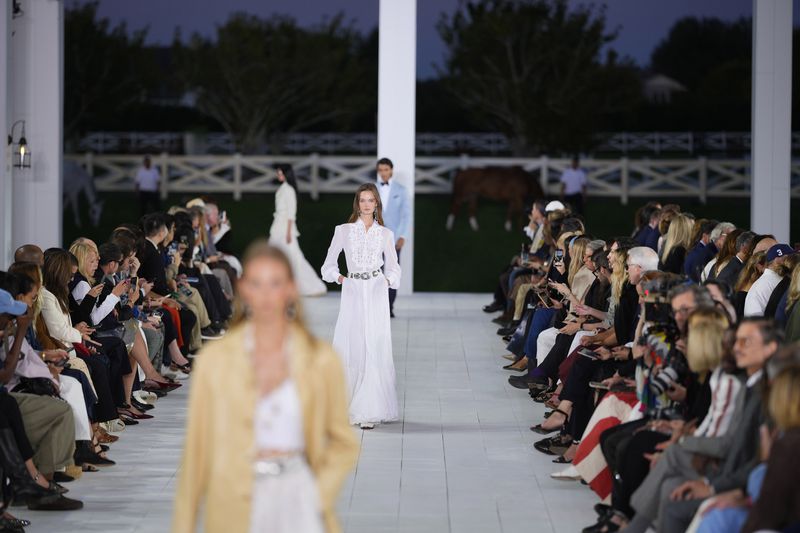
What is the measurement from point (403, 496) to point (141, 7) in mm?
34140

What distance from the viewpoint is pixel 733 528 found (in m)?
4.82

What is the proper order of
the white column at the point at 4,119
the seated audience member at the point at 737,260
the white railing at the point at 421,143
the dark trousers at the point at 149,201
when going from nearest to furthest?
the seated audience member at the point at 737,260
the white column at the point at 4,119
the dark trousers at the point at 149,201
the white railing at the point at 421,143

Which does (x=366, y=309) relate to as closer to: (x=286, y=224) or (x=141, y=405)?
(x=141, y=405)

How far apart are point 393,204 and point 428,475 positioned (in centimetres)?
700

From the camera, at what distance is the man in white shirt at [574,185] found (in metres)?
23.6

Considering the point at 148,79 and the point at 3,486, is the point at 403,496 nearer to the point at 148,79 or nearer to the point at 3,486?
the point at 3,486

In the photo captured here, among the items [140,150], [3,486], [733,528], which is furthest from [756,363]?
[140,150]

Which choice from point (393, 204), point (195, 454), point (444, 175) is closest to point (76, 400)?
point (195, 454)

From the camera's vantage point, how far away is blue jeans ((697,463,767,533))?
480 cm

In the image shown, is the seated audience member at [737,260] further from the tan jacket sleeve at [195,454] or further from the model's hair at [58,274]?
the tan jacket sleeve at [195,454]

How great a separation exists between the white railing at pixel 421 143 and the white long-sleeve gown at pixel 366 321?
81.8 feet

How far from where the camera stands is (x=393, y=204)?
1415cm

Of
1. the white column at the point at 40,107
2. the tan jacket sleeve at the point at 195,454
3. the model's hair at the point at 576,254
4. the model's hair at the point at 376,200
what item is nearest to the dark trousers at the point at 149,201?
the white column at the point at 40,107

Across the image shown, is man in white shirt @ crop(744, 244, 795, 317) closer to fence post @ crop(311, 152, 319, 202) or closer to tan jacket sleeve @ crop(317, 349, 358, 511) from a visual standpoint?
tan jacket sleeve @ crop(317, 349, 358, 511)
